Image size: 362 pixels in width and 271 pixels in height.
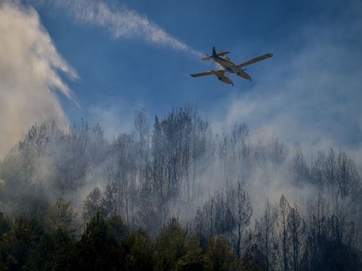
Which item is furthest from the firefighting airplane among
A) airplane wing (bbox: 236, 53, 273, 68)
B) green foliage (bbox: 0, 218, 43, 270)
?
green foliage (bbox: 0, 218, 43, 270)

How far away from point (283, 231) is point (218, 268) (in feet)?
78.6

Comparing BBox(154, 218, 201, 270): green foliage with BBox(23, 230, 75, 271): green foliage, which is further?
BBox(154, 218, 201, 270): green foliage

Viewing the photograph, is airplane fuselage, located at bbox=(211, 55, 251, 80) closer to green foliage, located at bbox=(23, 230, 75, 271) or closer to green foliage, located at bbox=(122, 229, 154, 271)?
green foliage, located at bbox=(122, 229, 154, 271)

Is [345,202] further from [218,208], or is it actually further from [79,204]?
[79,204]

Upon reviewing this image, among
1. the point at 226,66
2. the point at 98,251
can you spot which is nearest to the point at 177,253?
the point at 98,251

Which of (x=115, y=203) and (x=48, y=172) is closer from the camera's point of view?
(x=115, y=203)

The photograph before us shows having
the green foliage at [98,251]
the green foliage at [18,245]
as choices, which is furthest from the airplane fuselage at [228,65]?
the green foliage at [18,245]

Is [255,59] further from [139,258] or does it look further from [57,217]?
[57,217]

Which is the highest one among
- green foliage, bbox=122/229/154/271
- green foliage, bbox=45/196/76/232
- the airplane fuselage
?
the airplane fuselage

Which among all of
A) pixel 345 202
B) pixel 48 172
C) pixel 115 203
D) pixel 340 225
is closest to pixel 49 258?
pixel 115 203

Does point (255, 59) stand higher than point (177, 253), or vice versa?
point (255, 59)

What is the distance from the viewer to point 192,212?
49.5 meters

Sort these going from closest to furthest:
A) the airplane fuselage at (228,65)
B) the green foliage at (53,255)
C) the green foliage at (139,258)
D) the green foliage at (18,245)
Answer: the green foliage at (139,258), the green foliage at (53,255), the airplane fuselage at (228,65), the green foliage at (18,245)

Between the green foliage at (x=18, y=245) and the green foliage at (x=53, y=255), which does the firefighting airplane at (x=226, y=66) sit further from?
the green foliage at (x=18, y=245)
